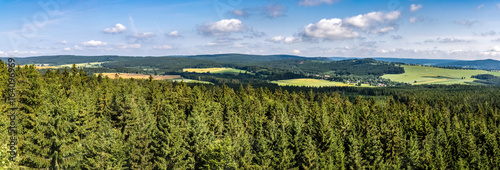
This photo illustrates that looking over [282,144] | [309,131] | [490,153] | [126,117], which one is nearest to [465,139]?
[490,153]

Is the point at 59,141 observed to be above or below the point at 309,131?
above

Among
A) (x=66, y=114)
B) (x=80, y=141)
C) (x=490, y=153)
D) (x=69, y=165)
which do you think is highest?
(x=66, y=114)

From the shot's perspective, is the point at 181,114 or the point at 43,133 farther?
the point at 181,114

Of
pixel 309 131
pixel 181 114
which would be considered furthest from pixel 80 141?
pixel 309 131

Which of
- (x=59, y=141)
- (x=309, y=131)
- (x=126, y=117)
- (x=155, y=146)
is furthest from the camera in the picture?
(x=309, y=131)

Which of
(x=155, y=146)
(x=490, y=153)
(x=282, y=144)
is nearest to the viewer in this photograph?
(x=155, y=146)

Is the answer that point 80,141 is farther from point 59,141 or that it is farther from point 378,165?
point 378,165

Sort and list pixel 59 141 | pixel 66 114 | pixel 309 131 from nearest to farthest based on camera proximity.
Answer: pixel 59 141
pixel 66 114
pixel 309 131

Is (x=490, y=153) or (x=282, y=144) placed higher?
(x=282, y=144)

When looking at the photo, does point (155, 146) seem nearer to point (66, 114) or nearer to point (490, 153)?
point (66, 114)
